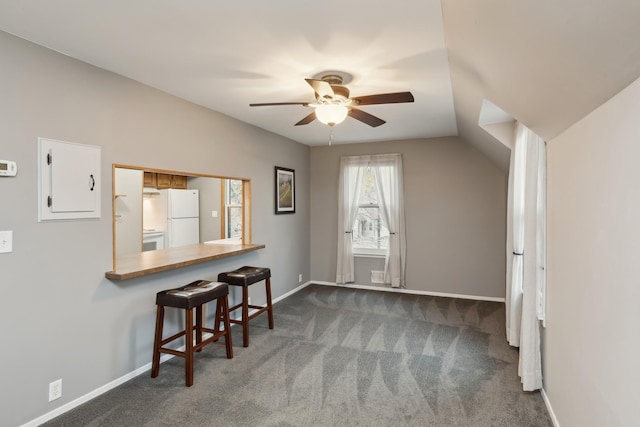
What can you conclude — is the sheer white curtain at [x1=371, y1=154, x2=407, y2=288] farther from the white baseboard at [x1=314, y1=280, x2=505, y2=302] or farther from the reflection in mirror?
the reflection in mirror

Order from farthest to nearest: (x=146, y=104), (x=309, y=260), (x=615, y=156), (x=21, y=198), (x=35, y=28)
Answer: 1. (x=309, y=260)
2. (x=146, y=104)
3. (x=21, y=198)
4. (x=35, y=28)
5. (x=615, y=156)

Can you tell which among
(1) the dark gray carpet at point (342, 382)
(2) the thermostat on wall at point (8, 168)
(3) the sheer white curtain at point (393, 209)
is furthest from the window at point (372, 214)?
(2) the thermostat on wall at point (8, 168)

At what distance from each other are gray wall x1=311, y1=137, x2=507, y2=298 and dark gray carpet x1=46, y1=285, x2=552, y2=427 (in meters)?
1.02

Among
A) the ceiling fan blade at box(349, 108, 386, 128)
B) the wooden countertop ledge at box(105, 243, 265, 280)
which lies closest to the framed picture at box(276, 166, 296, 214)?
the wooden countertop ledge at box(105, 243, 265, 280)

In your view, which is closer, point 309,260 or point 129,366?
point 129,366

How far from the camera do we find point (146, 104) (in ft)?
9.72

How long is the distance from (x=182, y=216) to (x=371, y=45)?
432 cm

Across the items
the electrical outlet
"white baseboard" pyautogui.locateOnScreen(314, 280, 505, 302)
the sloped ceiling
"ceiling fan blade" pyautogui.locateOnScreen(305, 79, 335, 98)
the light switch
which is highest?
"ceiling fan blade" pyautogui.locateOnScreen(305, 79, 335, 98)

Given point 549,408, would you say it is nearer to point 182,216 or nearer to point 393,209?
point 393,209

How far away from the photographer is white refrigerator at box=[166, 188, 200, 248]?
5434 millimetres

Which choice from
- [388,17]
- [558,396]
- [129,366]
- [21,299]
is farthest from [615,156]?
[129,366]

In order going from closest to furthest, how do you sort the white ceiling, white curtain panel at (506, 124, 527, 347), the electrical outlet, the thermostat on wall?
the white ceiling, the thermostat on wall, the electrical outlet, white curtain panel at (506, 124, 527, 347)

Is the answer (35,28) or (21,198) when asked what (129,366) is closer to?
(21,198)

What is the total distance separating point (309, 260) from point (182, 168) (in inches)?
126
